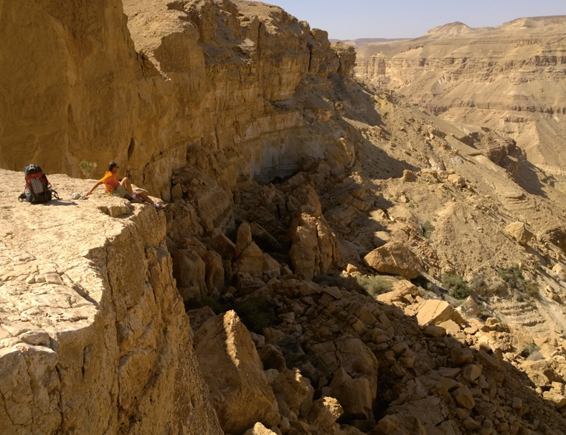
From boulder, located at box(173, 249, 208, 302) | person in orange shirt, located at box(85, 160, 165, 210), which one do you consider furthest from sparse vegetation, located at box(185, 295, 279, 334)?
person in orange shirt, located at box(85, 160, 165, 210)

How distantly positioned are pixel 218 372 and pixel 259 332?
3.87 metres

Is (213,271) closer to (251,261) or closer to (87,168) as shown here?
(251,261)

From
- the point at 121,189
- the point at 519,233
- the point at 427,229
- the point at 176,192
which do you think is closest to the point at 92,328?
the point at 121,189

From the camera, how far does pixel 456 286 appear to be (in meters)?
17.1

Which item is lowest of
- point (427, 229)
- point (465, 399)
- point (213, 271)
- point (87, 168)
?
point (465, 399)

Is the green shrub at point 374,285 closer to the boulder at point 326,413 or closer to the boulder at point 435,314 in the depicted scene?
the boulder at point 435,314

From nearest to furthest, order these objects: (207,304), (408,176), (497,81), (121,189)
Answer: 1. (121,189)
2. (207,304)
3. (408,176)
4. (497,81)

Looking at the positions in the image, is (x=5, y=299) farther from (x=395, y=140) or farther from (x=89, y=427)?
(x=395, y=140)

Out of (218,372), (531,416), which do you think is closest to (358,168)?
(531,416)

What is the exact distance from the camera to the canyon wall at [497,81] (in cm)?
6506

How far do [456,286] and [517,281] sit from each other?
2776 millimetres

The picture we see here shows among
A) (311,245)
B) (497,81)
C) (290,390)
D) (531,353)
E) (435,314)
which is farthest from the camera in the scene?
(497,81)

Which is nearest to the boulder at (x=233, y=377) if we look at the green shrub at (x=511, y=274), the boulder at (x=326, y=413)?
the boulder at (x=326, y=413)

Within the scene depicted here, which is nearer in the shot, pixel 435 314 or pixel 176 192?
pixel 435 314
